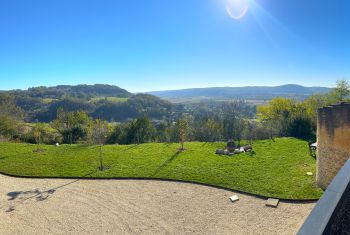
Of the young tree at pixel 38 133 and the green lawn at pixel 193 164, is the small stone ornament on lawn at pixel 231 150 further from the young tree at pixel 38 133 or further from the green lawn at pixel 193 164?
the young tree at pixel 38 133

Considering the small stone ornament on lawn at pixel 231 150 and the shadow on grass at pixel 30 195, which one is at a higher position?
the small stone ornament on lawn at pixel 231 150

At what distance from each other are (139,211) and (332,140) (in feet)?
31.1

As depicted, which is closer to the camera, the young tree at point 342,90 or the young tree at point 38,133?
the young tree at point 38,133

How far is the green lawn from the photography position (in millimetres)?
13633

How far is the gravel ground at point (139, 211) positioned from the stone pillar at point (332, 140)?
225 centimetres

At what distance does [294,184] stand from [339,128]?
12.4 ft

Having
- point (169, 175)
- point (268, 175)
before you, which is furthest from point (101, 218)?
point (268, 175)

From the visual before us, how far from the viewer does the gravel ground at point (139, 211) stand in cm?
991

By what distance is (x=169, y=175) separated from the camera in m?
15.8

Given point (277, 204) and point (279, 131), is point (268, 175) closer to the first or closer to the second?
point (277, 204)

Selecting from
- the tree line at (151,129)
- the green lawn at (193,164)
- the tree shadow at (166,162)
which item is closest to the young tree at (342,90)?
the tree line at (151,129)

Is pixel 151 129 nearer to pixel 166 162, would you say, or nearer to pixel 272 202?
pixel 166 162

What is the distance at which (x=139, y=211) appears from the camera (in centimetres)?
1138

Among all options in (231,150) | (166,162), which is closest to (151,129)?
(231,150)
